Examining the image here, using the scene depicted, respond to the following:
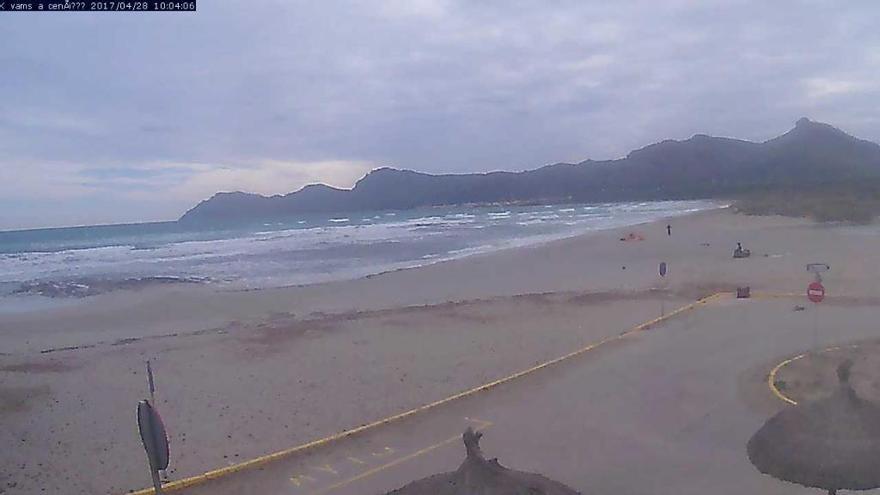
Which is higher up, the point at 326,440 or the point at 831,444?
the point at 831,444

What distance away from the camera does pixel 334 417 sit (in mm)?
11375

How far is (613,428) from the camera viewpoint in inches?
381

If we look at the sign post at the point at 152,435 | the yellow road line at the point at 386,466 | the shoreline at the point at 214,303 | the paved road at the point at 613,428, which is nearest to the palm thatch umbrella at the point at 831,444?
the paved road at the point at 613,428

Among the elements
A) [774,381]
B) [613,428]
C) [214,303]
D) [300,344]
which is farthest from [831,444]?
[214,303]

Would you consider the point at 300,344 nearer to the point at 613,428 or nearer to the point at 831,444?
the point at 613,428

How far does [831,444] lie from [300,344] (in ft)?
46.1

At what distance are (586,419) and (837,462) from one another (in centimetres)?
560

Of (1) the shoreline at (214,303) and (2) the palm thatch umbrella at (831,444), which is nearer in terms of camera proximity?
(2) the palm thatch umbrella at (831,444)

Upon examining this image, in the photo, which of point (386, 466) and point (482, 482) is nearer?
point (482, 482)

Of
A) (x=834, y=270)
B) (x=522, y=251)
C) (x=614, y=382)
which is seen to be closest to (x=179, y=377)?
(x=614, y=382)

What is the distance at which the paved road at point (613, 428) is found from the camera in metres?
8.20

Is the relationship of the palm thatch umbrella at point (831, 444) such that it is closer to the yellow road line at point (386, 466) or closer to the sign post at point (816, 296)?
the yellow road line at point (386, 466)

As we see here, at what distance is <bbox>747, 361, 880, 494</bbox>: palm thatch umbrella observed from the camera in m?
4.61

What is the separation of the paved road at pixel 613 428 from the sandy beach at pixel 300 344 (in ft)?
4.11
